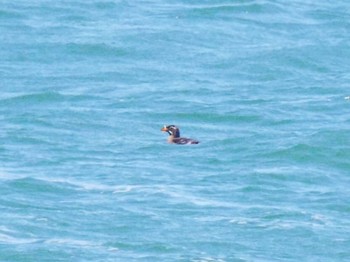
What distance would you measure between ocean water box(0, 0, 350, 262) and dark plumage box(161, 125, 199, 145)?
0.29m

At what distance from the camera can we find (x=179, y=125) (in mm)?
32625

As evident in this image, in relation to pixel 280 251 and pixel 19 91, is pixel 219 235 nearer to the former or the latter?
pixel 280 251

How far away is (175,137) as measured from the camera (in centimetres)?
3070

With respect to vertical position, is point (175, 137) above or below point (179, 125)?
below

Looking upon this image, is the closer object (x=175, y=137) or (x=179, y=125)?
(x=175, y=137)

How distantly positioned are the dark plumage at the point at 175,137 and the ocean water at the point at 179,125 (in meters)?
0.29

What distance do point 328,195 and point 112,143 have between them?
5.05 meters

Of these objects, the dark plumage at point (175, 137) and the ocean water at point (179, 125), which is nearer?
the ocean water at point (179, 125)

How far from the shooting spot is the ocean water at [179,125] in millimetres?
25219

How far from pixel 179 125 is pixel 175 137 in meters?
1.94

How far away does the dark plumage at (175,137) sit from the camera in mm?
30672

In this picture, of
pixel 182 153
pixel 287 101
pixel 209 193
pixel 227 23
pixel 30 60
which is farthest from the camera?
pixel 227 23

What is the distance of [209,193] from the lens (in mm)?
27391

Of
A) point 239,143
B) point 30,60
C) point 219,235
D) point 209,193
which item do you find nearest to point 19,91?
point 30,60
